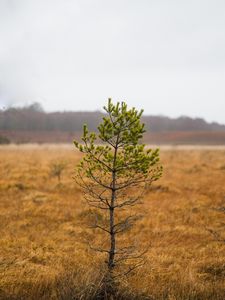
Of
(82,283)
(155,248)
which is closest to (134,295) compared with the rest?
(82,283)

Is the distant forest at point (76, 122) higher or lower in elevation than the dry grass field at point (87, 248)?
higher

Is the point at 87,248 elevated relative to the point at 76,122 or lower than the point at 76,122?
lower

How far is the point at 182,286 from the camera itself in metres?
5.57

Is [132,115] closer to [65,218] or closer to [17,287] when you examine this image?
[17,287]

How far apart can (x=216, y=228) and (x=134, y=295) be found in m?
5.20

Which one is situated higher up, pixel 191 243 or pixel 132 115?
pixel 132 115

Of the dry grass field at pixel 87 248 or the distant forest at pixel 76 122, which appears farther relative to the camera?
the distant forest at pixel 76 122

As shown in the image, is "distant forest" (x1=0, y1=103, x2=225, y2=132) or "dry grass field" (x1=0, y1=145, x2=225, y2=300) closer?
"dry grass field" (x1=0, y1=145, x2=225, y2=300)

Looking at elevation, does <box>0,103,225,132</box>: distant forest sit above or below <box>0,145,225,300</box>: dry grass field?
above

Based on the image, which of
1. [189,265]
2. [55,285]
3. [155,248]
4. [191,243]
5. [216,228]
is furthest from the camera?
[216,228]

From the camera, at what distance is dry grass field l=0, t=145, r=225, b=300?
539cm

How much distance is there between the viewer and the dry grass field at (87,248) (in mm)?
5387

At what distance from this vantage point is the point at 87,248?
25.8ft

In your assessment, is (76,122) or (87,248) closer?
(87,248)
